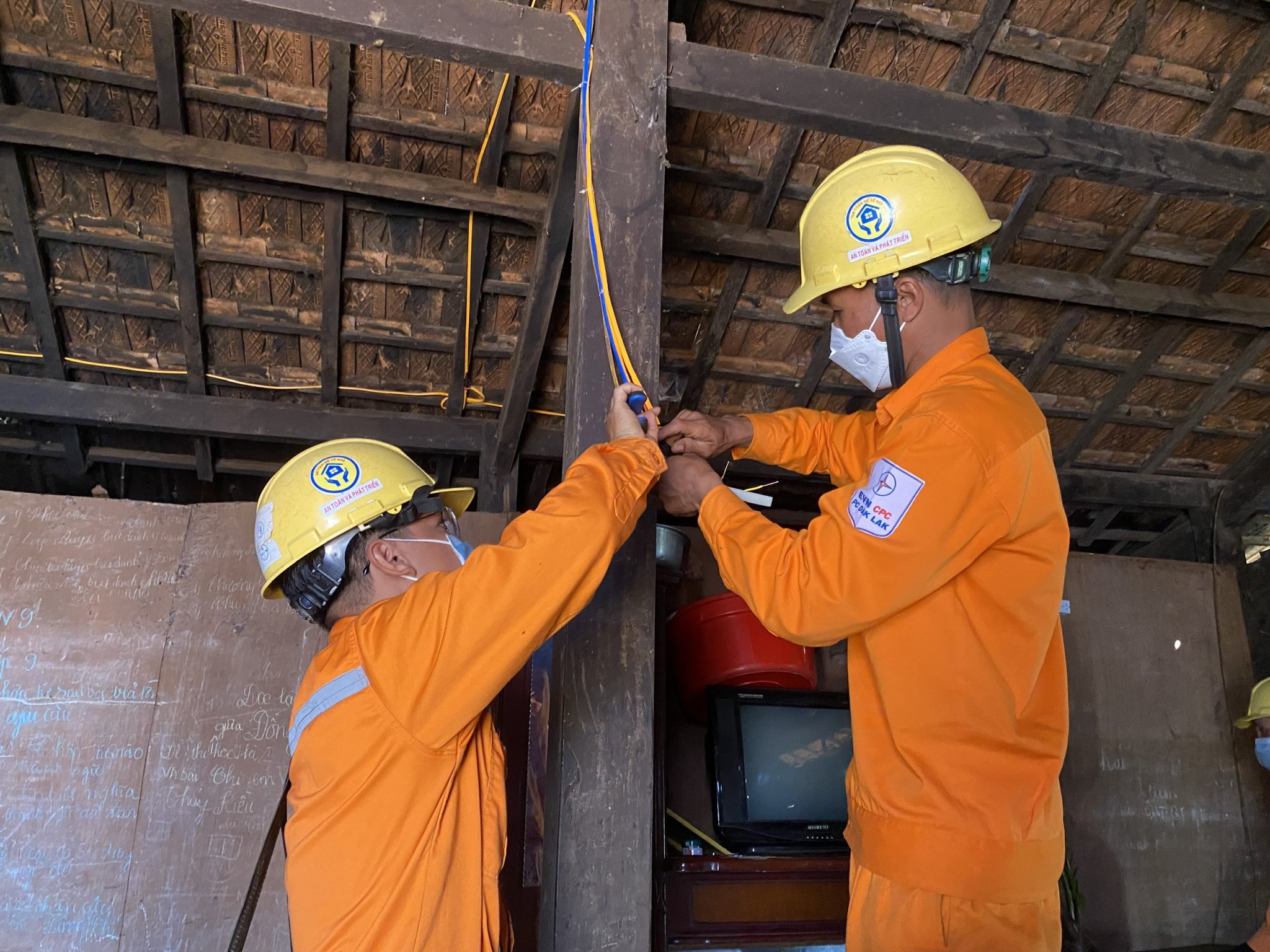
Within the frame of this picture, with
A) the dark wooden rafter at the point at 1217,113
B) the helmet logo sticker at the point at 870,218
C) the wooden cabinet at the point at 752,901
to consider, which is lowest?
the wooden cabinet at the point at 752,901

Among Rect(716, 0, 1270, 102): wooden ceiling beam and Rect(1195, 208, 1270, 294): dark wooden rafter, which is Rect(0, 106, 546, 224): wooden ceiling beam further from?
Rect(1195, 208, 1270, 294): dark wooden rafter

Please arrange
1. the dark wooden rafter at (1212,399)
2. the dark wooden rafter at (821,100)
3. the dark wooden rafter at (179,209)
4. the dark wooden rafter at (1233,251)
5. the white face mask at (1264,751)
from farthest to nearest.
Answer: the dark wooden rafter at (1212,399), the white face mask at (1264,751), the dark wooden rafter at (1233,251), the dark wooden rafter at (179,209), the dark wooden rafter at (821,100)

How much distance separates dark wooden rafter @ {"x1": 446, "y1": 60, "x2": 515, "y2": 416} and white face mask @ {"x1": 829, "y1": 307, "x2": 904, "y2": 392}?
1.69m

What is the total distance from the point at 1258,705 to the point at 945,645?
163 inches

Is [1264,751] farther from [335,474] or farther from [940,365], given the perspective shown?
[335,474]

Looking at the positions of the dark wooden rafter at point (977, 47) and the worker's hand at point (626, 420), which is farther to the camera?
the dark wooden rafter at point (977, 47)

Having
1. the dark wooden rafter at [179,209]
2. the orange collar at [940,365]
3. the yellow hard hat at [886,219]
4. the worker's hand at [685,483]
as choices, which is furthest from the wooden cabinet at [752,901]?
the dark wooden rafter at [179,209]

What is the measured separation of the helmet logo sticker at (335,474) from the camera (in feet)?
6.41

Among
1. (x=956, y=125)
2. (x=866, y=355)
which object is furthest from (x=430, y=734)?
(x=956, y=125)

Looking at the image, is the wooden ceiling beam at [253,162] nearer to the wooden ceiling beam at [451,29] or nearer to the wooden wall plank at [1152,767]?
the wooden ceiling beam at [451,29]

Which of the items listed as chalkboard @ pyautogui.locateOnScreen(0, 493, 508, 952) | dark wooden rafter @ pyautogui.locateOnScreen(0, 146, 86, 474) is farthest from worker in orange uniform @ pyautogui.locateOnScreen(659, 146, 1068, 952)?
dark wooden rafter @ pyautogui.locateOnScreen(0, 146, 86, 474)

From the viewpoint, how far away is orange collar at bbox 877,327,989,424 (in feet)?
Answer: 5.67

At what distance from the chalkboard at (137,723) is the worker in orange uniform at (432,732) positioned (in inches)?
82.6

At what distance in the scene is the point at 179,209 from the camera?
143 inches
